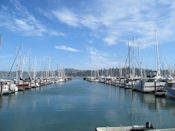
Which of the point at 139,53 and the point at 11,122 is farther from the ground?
the point at 139,53

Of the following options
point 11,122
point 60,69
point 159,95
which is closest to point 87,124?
point 11,122

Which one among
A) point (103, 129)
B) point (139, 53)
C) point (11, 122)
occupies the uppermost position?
point (139, 53)

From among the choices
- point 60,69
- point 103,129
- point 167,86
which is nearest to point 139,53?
point 167,86

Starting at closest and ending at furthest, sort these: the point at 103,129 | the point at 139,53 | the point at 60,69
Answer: the point at 103,129
the point at 139,53
the point at 60,69

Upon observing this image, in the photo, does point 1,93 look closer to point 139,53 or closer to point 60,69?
point 139,53

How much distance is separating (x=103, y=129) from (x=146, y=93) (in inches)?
1500

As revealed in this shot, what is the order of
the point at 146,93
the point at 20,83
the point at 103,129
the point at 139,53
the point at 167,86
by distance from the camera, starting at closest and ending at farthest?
the point at 103,129, the point at 167,86, the point at 146,93, the point at 139,53, the point at 20,83

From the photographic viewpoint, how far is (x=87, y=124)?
65.9 feet

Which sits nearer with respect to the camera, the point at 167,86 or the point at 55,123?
the point at 55,123

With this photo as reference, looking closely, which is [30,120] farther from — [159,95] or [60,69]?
[60,69]

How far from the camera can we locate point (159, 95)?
135 ft

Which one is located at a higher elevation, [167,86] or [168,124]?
[167,86]

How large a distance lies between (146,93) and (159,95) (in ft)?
24.7

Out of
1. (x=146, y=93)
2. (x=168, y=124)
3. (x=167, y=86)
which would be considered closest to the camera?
(x=168, y=124)
